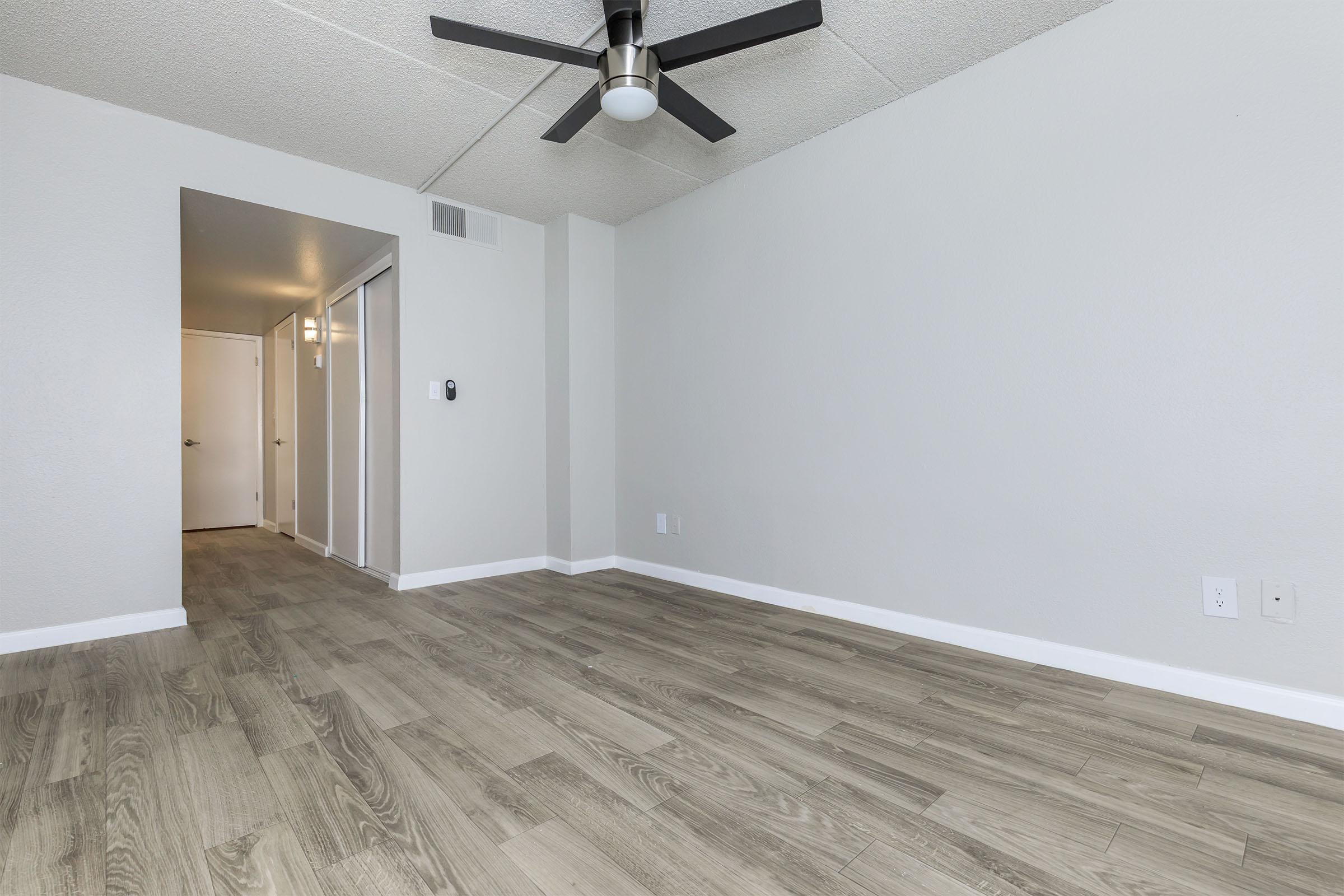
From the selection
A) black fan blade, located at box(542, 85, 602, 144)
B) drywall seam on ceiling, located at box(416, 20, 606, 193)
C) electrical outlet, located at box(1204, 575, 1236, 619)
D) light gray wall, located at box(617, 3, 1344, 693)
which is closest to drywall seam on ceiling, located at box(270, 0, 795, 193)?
drywall seam on ceiling, located at box(416, 20, 606, 193)

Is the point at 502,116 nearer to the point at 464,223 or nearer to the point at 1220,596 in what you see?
the point at 464,223

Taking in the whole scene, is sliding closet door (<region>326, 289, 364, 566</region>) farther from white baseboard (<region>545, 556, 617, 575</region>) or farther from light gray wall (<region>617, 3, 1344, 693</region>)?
light gray wall (<region>617, 3, 1344, 693</region>)

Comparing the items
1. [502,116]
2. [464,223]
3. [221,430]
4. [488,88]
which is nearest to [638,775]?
[488,88]

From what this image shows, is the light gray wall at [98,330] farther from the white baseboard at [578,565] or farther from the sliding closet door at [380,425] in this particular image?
the white baseboard at [578,565]

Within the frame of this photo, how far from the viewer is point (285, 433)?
6.20 metres

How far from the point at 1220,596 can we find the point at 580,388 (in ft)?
11.0

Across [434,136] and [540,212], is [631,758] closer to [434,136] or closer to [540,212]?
[434,136]

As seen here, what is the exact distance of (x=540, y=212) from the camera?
4.10 metres

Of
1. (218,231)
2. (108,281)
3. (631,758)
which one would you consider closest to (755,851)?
(631,758)

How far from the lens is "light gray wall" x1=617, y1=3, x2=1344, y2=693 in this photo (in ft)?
6.08

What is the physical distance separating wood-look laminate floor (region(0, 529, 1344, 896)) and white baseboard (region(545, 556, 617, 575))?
143cm

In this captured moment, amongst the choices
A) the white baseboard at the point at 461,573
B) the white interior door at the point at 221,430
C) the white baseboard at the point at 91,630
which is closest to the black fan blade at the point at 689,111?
the white baseboard at the point at 461,573

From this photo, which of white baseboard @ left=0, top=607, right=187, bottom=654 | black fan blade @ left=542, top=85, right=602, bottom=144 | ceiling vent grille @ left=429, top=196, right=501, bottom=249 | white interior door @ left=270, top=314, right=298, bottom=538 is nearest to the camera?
black fan blade @ left=542, top=85, right=602, bottom=144

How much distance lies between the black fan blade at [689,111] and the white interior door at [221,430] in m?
6.61
